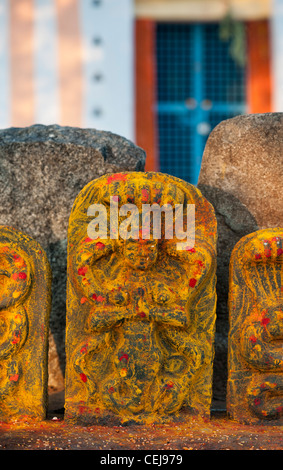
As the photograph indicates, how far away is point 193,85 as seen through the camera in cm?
696

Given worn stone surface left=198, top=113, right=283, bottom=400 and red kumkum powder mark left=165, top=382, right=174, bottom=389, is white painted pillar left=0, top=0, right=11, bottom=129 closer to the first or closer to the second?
worn stone surface left=198, top=113, right=283, bottom=400

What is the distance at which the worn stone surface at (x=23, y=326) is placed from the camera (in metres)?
2.51

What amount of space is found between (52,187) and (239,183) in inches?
29.1

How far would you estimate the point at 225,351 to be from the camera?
125 inches

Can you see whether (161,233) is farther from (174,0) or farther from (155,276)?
(174,0)

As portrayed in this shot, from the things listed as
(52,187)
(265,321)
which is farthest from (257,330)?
(52,187)

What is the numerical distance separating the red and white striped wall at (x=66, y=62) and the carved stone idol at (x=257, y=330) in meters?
4.01

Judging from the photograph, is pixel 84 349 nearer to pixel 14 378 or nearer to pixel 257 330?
pixel 14 378

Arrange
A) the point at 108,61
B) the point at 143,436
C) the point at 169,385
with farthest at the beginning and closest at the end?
the point at 108,61, the point at 169,385, the point at 143,436

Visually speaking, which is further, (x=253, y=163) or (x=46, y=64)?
(x=46, y=64)

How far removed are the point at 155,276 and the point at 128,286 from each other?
98mm

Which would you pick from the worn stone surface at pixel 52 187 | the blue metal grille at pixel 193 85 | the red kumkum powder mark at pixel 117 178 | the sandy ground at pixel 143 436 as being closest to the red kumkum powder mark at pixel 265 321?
the sandy ground at pixel 143 436
